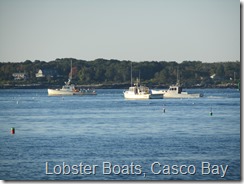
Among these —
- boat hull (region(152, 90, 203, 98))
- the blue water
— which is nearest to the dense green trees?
boat hull (region(152, 90, 203, 98))

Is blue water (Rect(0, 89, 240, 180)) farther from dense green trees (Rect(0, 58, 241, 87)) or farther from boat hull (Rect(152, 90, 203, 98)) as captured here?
dense green trees (Rect(0, 58, 241, 87))

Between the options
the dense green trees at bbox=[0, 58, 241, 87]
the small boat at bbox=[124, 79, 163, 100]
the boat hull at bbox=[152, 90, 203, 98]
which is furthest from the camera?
the dense green trees at bbox=[0, 58, 241, 87]

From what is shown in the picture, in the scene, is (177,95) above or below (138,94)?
below

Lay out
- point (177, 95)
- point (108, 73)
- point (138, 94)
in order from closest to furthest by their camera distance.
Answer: point (138, 94) < point (177, 95) < point (108, 73)

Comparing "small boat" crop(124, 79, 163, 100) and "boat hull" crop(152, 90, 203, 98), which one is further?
"boat hull" crop(152, 90, 203, 98)

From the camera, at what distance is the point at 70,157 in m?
26.3

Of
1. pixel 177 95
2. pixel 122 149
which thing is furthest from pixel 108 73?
pixel 122 149

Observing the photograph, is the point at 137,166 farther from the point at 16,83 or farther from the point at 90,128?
the point at 16,83

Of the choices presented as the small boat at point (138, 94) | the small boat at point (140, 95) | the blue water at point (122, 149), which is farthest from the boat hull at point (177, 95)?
the blue water at point (122, 149)

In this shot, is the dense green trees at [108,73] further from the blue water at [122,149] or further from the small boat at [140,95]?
the blue water at [122,149]

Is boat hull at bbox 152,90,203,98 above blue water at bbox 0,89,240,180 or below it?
above

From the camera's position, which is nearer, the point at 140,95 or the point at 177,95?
the point at 140,95

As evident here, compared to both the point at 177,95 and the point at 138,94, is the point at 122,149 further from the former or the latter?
the point at 177,95

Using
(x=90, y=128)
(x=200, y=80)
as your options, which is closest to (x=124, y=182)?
(x=90, y=128)
